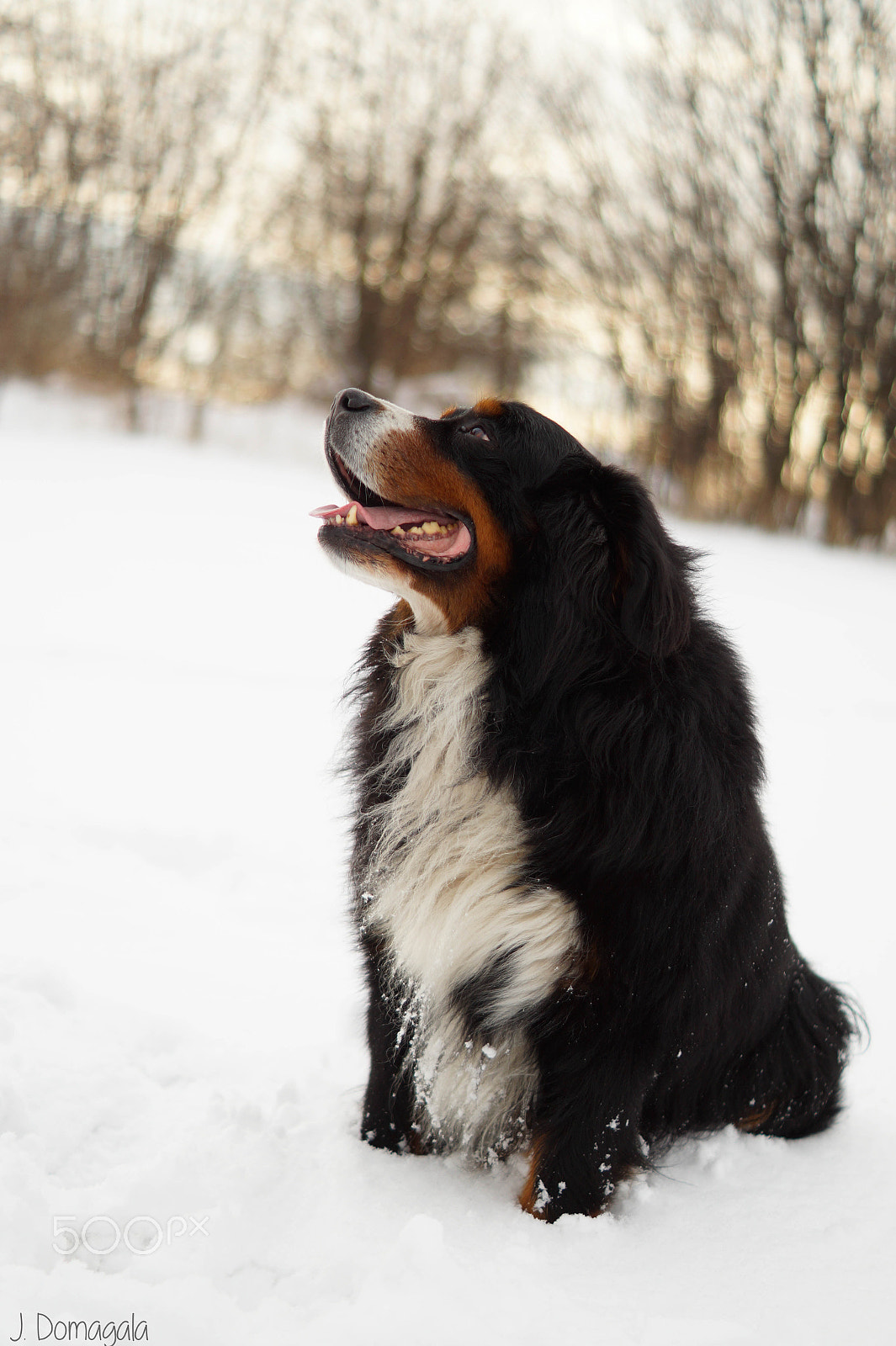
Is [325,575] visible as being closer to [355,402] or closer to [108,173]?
[355,402]

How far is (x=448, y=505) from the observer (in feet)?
7.07

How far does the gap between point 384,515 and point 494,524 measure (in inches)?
11.2

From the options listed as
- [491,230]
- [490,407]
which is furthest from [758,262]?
[490,407]

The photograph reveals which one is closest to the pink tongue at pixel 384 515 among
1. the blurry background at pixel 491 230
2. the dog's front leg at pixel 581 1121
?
the dog's front leg at pixel 581 1121

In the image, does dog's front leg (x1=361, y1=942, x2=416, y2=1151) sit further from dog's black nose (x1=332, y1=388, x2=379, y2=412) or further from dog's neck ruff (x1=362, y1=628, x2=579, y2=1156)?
dog's black nose (x1=332, y1=388, x2=379, y2=412)

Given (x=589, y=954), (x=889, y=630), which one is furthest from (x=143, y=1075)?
(x=889, y=630)

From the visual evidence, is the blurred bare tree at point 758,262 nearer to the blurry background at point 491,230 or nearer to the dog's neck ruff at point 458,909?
the blurry background at point 491,230

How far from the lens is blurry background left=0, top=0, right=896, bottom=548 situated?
1338cm

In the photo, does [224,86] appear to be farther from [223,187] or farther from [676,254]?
[676,254]

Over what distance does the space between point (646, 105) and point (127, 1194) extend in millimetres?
16450

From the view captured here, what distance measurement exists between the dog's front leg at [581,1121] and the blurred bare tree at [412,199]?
16.1 m

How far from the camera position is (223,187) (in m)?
14.7

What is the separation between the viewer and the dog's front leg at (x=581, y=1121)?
6.19ft

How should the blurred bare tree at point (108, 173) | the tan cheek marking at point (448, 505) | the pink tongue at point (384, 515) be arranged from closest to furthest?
the tan cheek marking at point (448, 505) < the pink tongue at point (384, 515) < the blurred bare tree at point (108, 173)
